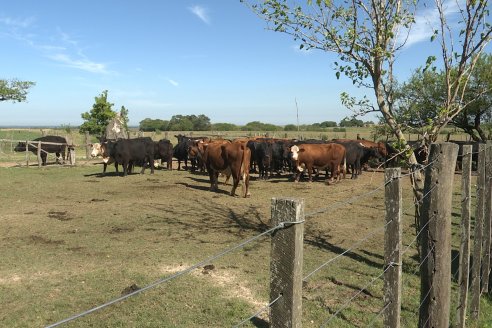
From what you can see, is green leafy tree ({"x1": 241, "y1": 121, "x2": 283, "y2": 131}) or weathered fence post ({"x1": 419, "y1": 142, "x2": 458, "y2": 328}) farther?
green leafy tree ({"x1": 241, "y1": 121, "x2": 283, "y2": 131})

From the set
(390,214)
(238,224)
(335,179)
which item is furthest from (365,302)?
(335,179)

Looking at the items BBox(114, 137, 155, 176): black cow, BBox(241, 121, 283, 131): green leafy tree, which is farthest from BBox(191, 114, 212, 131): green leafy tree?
BBox(114, 137, 155, 176): black cow

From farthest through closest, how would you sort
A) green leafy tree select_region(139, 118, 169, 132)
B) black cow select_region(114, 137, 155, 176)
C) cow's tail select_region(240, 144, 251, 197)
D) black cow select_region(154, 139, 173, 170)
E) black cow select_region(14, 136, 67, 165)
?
1. green leafy tree select_region(139, 118, 169, 132)
2. black cow select_region(14, 136, 67, 165)
3. black cow select_region(154, 139, 173, 170)
4. black cow select_region(114, 137, 155, 176)
5. cow's tail select_region(240, 144, 251, 197)

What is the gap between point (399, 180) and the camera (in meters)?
2.68

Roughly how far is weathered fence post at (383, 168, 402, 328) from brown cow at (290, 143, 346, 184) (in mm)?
13167

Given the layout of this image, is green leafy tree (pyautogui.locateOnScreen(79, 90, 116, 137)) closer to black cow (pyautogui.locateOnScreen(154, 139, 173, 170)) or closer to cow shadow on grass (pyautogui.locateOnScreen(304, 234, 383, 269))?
black cow (pyautogui.locateOnScreen(154, 139, 173, 170))

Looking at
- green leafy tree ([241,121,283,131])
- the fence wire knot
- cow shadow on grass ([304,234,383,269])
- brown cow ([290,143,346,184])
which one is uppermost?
green leafy tree ([241,121,283,131])

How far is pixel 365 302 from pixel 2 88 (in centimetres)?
3830

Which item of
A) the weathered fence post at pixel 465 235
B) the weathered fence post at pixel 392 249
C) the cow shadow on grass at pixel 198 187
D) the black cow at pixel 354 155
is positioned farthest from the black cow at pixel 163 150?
the weathered fence post at pixel 392 249

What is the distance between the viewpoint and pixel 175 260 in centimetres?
636

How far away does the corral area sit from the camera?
4.65 m

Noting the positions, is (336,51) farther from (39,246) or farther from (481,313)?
(39,246)

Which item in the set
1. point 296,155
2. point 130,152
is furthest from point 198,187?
point 130,152

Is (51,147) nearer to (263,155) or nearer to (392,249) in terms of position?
(263,155)
